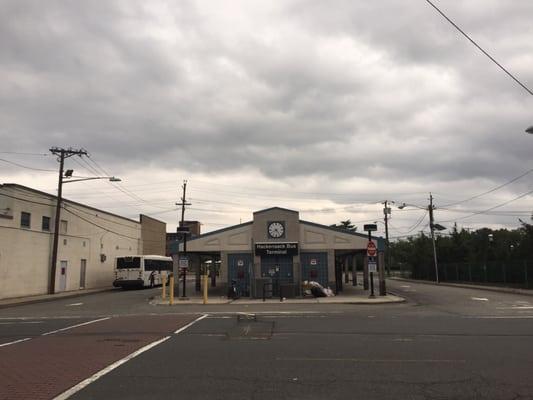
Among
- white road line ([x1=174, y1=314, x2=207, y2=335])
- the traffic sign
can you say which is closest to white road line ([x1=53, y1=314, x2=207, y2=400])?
white road line ([x1=174, y1=314, x2=207, y2=335])

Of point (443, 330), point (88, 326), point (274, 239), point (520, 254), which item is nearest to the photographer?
point (443, 330)

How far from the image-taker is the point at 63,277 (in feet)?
137

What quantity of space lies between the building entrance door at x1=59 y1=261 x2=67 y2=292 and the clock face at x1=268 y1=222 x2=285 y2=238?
1706 cm

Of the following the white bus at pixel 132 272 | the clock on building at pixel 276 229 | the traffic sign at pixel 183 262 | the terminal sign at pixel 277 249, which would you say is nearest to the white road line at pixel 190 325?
the traffic sign at pixel 183 262

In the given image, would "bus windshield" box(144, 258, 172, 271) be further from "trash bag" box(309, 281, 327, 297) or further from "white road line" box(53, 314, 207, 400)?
"white road line" box(53, 314, 207, 400)

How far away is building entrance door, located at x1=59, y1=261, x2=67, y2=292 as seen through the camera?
41156mm

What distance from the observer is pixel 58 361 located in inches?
402

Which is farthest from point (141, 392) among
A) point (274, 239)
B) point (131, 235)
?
point (131, 235)

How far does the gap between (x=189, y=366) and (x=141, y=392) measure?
195 centimetres

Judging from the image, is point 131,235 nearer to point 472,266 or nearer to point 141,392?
point 472,266

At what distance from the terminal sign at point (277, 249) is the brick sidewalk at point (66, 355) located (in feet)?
54.8

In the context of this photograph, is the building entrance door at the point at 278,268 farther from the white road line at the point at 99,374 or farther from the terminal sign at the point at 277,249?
the white road line at the point at 99,374

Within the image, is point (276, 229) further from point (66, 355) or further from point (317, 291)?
point (66, 355)

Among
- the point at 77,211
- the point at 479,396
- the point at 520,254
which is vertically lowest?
the point at 479,396
